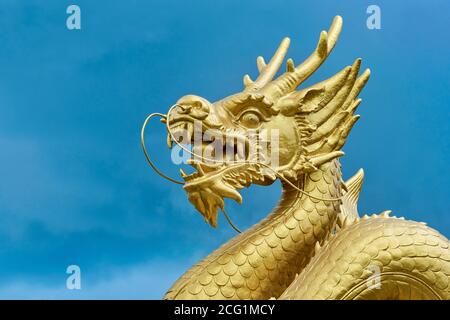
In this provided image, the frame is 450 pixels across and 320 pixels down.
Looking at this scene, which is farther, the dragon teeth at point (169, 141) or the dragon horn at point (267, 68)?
the dragon horn at point (267, 68)

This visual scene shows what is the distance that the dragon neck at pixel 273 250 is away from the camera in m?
3.83

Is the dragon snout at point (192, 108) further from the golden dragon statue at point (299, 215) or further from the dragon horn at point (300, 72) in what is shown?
the dragon horn at point (300, 72)

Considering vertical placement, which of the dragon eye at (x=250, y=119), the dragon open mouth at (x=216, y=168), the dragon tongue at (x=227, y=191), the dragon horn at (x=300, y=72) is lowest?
the dragon tongue at (x=227, y=191)

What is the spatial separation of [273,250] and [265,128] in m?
0.65

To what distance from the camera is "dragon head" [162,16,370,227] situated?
380 cm

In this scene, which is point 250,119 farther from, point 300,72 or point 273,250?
point 273,250

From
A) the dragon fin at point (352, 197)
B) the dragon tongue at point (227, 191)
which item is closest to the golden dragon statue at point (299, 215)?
the dragon tongue at point (227, 191)

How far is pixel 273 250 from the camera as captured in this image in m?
3.91

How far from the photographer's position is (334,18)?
431 cm

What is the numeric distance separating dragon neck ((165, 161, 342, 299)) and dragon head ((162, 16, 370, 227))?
0.14 metres

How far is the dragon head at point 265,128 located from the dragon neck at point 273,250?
143mm

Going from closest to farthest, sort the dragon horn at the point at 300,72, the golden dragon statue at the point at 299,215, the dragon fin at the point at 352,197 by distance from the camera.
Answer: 1. the golden dragon statue at the point at 299,215
2. the dragon horn at the point at 300,72
3. the dragon fin at the point at 352,197
